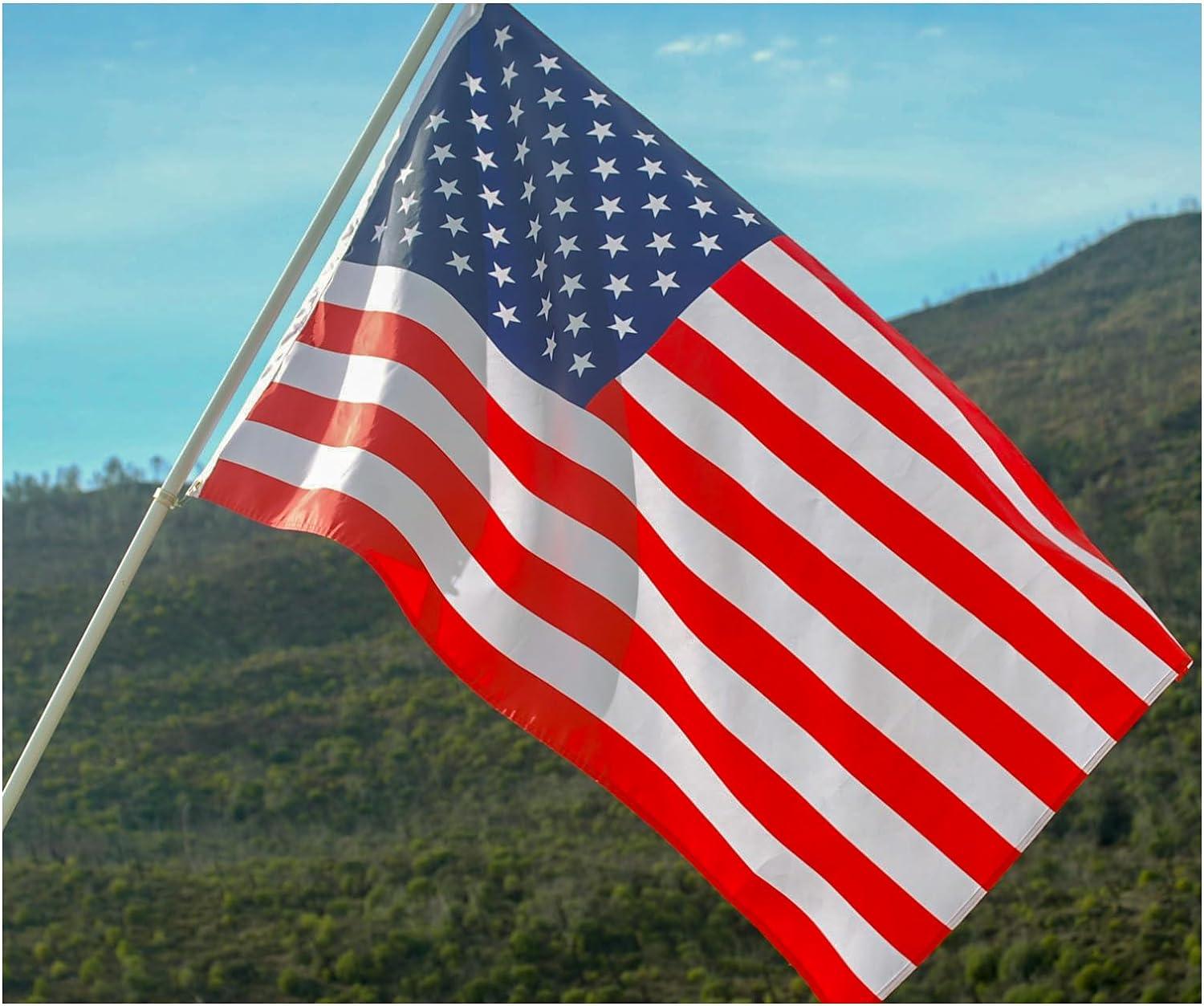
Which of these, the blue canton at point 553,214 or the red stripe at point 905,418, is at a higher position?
the blue canton at point 553,214

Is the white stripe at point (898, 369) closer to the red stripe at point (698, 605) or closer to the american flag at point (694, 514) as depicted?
the american flag at point (694, 514)

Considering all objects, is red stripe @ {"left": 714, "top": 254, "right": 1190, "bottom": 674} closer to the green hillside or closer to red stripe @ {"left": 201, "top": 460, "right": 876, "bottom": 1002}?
red stripe @ {"left": 201, "top": 460, "right": 876, "bottom": 1002}

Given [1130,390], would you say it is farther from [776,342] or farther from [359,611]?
[776,342]

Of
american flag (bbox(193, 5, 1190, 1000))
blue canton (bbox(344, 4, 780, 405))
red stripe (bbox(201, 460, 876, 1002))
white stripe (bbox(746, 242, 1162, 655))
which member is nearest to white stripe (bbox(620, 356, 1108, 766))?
american flag (bbox(193, 5, 1190, 1000))

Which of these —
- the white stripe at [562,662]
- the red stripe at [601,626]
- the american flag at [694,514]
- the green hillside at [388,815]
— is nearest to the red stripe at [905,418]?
the american flag at [694,514]

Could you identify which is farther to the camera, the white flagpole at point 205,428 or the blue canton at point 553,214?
the blue canton at point 553,214

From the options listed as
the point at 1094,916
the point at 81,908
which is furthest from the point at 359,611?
the point at 1094,916
